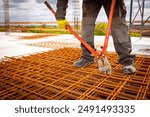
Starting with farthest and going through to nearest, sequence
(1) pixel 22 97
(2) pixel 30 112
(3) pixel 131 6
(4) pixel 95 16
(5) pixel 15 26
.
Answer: (5) pixel 15 26 < (3) pixel 131 6 < (4) pixel 95 16 < (1) pixel 22 97 < (2) pixel 30 112

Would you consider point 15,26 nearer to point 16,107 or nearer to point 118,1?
point 118,1

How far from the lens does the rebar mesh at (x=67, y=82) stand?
1661 mm

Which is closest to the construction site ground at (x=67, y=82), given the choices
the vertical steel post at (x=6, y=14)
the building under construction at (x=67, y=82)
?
the building under construction at (x=67, y=82)

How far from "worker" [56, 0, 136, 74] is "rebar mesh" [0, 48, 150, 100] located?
0.13 m

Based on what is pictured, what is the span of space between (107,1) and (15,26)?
7900 millimetres

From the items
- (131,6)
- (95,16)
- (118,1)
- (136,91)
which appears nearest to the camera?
(136,91)

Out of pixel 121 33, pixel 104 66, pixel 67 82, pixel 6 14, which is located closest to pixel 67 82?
pixel 67 82

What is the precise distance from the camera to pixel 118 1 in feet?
7.23

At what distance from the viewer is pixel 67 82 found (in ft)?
6.40

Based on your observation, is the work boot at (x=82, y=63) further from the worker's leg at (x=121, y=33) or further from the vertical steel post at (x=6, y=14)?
the vertical steel post at (x=6, y=14)

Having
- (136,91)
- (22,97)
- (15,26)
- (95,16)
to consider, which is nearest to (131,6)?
(95,16)

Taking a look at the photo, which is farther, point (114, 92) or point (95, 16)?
point (95, 16)

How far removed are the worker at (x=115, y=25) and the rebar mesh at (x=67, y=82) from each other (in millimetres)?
130

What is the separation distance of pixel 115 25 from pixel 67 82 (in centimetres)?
81
